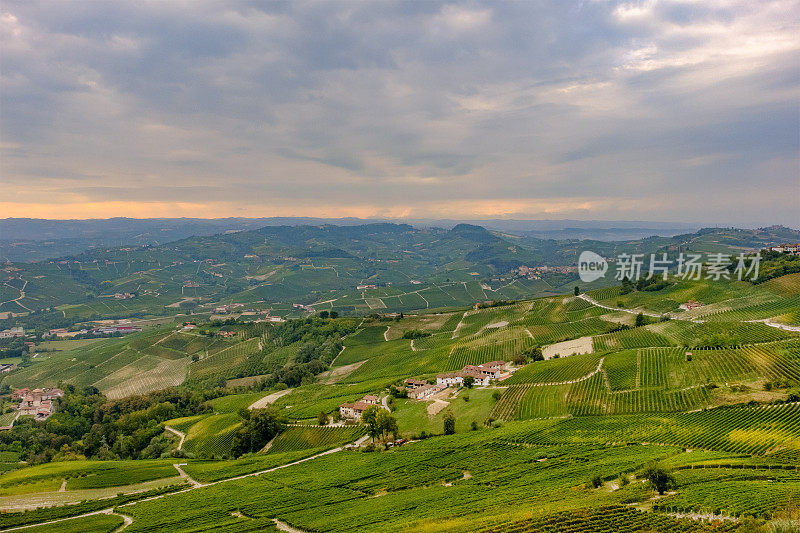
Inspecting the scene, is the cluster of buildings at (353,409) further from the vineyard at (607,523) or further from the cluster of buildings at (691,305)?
the cluster of buildings at (691,305)

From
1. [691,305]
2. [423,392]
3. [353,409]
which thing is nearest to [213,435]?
[353,409]

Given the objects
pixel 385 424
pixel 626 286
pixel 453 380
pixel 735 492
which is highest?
pixel 626 286

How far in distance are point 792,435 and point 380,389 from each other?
70.2 metres

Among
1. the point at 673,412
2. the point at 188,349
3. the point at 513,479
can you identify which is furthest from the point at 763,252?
the point at 188,349

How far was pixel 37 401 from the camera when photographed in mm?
118062

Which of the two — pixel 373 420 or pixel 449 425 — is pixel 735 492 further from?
pixel 373 420

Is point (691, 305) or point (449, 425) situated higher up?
point (691, 305)

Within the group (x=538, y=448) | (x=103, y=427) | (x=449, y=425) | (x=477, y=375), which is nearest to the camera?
(x=538, y=448)

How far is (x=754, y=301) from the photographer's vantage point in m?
114

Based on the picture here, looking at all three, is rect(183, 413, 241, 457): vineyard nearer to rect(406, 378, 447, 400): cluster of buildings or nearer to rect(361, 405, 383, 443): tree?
rect(361, 405, 383, 443): tree

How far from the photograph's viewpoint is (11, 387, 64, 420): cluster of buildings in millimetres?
110544

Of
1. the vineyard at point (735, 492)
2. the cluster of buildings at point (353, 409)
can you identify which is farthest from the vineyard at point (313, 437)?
the vineyard at point (735, 492)

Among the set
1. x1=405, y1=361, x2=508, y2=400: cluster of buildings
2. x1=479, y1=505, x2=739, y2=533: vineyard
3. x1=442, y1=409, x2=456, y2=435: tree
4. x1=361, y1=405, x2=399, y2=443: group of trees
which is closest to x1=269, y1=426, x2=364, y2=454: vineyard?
x1=361, y1=405, x2=399, y2=443: group of trees

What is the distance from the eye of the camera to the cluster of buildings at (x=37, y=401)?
111 meters
